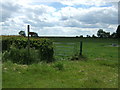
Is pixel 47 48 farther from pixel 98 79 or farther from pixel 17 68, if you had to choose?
pixel 98 79

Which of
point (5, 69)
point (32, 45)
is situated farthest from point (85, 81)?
point (32, 45)

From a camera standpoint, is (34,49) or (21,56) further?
(34,49)

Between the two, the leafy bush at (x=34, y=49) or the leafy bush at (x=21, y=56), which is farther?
the leafy bush at (x=34, y=49)

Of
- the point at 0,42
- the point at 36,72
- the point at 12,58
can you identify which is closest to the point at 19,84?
the point at 36,72

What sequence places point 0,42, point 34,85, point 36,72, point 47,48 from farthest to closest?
point 0,42, point 47,48, point 36,72, point 34,85

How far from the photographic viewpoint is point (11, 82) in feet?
20.5

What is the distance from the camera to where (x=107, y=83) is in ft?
21.8

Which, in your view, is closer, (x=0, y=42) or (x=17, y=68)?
(x=17, y=68)

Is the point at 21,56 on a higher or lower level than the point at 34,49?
lower

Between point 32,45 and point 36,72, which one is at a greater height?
point 32,45

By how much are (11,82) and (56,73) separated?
191 centimetres

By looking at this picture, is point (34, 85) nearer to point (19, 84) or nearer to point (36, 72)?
Answer: point (19, 84)

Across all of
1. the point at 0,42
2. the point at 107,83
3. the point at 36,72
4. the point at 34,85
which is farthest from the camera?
the point at 0,42

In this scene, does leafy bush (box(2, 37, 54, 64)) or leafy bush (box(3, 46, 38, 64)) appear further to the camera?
leafy bush (box(2, 37, 54, 64))
